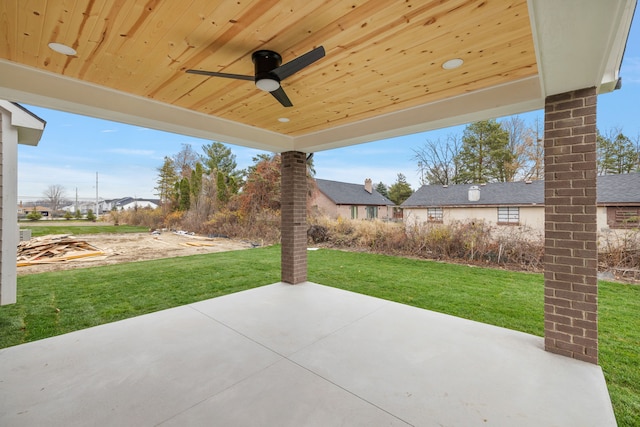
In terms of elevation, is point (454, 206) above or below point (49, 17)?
below

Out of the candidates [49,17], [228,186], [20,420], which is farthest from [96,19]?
[228,186]

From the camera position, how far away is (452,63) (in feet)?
7.59

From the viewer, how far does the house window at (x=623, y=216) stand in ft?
18.7

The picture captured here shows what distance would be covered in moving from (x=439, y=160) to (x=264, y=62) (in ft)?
53.7

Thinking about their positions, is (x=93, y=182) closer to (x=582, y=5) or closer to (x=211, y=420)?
(x=211, y=420)

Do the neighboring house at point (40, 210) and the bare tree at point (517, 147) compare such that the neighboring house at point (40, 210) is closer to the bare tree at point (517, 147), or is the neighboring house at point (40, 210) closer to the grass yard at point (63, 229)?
the grass yard at point (63, 229)

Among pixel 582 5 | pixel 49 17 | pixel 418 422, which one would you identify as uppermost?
pixel 49 17

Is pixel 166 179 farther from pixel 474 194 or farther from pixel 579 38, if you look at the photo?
pixel 579 38

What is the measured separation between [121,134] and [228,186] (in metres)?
12.7

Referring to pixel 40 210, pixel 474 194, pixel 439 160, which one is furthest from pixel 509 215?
pixel 40 210

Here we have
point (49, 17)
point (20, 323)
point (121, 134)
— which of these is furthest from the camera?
point (121, 134)

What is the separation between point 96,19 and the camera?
176 cm

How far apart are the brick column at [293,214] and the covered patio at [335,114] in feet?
4.76

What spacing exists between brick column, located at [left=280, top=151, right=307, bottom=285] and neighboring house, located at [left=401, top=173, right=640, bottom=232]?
443cm
